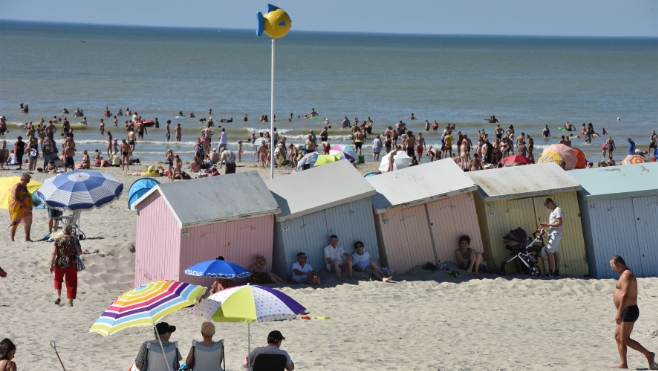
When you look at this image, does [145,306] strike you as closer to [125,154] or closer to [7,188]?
[7,188]

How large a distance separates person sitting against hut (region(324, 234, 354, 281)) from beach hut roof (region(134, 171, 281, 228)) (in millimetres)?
964

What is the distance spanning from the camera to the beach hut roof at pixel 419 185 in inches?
494

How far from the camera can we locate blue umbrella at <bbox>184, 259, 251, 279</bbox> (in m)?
10.1

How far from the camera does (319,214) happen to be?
12.2 metres

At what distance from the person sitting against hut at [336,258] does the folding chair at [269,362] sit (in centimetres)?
508

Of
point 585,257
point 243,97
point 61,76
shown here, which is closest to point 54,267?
point 585,257

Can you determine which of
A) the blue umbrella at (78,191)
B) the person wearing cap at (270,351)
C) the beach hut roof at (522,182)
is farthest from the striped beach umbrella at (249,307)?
the blue umbrella at (78,191)

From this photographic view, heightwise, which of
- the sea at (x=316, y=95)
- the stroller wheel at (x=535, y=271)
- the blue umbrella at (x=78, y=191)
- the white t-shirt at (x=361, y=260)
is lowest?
the stroller wheel at (x=535, y=271)

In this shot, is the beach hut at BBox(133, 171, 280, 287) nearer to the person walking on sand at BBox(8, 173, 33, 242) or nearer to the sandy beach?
the sandy beach

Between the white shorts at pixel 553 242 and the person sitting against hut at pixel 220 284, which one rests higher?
the white shorts at pixel 553 242

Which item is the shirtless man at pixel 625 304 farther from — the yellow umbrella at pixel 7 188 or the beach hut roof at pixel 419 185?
the yellow umbrella at pixel 7 188

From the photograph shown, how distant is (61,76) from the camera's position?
69.7 metres

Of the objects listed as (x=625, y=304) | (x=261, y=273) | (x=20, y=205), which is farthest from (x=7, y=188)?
(x=625, y=304)

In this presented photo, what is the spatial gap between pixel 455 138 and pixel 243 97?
22.7m
